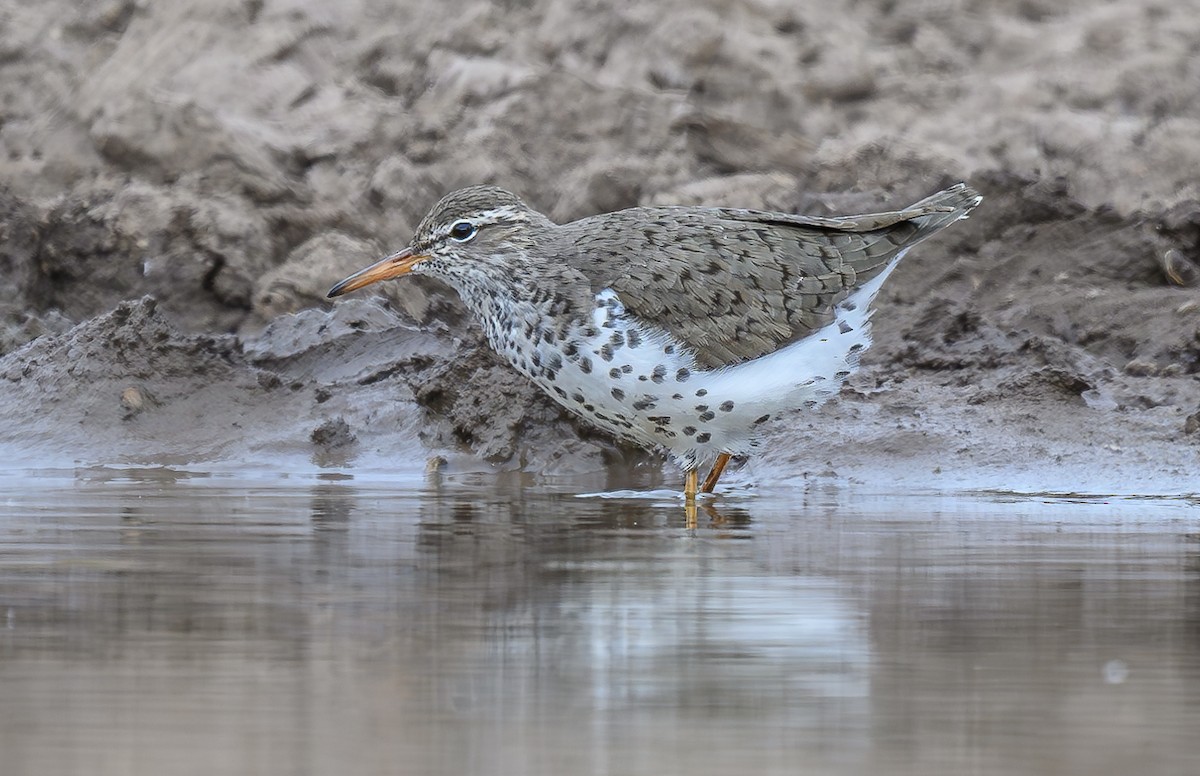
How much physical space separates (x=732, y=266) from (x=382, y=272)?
6.09 ft

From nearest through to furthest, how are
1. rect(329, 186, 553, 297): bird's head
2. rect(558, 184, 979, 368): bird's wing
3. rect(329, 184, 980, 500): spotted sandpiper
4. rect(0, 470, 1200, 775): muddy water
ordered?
rect(0, 470, 1200, 775): muddy water
rect(329, 184, 980, 500): spotted sandpiper
rect(558, 184, 979, 368): bird's wing
rect(329, 186, 553, 297): bird's head

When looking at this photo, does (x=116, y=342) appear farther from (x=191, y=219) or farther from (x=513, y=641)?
(x=513, y=641)

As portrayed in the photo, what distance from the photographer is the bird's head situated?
363 inches

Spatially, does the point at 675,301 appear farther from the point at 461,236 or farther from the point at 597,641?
the point at 597,641

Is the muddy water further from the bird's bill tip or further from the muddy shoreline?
the muddy shoreline

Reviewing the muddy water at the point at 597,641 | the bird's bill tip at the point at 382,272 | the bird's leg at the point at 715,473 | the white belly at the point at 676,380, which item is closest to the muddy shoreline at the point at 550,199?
the bird's leg at the point at 715,473

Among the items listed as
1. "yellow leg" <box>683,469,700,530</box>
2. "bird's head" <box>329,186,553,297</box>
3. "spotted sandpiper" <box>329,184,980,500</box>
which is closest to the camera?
"yellow leg" <box>683,469,700,530</box>

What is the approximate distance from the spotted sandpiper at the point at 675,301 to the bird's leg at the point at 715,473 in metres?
0.01

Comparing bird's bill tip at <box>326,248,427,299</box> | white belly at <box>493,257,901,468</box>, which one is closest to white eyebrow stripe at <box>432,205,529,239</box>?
bird's bill tip at <box>326,248,427,299</box>

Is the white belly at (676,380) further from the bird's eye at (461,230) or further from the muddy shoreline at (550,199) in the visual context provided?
the bird's eye at (461,230)

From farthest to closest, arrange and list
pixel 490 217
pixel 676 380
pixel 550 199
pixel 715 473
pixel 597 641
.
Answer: pixel 550 199 → pixel 490 217 → pixel 715 473 → pixel 676 380 → pixel 597 641

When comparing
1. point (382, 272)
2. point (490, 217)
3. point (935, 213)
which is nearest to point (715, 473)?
point (490, 217)

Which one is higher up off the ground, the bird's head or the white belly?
the bird's head

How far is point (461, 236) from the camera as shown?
30.7 ft
